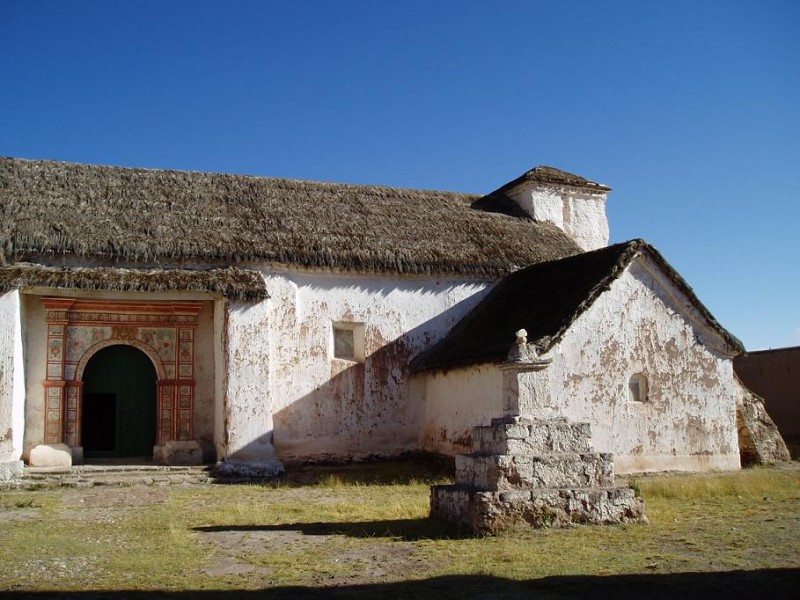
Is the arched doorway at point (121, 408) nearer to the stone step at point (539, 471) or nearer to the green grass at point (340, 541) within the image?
the green grass at point (340, 541)

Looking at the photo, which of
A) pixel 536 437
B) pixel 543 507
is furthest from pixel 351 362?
pixel 543 507

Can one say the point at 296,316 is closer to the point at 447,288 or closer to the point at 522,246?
the point at 447,288

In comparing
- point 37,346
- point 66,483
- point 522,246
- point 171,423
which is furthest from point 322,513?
point 522,246

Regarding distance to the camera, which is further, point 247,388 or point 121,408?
point 121,408

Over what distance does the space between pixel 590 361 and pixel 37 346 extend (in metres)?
9.78

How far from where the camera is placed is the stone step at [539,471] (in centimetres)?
792

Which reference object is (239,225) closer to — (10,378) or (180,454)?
(180,454)

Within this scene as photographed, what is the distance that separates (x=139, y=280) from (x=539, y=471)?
844 cm

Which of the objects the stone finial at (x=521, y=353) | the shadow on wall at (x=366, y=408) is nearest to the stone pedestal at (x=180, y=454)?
the shadow on wall at (x=366, y=408)

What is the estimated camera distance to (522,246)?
57.9ft

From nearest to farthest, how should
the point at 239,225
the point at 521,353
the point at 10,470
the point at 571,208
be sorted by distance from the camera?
1. the point at 521,353
2. the point at 10,470
3. the point at 239,225
4. the point at 571,208

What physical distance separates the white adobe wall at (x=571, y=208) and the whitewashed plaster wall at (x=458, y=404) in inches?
261

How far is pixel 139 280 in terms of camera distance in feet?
44.6

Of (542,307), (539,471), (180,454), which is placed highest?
(542,307)
